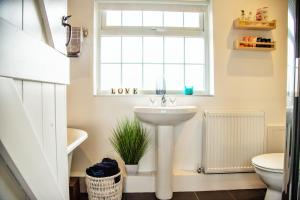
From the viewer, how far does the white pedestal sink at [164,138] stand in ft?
6.00

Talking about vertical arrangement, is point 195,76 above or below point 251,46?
below

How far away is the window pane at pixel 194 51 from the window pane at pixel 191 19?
0.16 meters

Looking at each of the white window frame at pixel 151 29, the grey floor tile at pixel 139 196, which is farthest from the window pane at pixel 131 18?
the grey floor tile at pixel 139 196

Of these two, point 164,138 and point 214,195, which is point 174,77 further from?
point 214,195

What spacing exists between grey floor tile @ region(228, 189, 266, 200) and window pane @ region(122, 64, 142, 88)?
59.1 inches

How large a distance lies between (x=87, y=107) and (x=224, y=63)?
1.53 metres

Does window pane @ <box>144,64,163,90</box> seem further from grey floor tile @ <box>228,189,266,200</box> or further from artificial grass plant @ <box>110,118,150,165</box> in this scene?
grey floor tile @ <box>228,189,266,200</box>

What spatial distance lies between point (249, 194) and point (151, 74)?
→ 1598 mm

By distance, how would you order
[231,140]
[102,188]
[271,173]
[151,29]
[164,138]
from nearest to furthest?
[271,173] → [102,188] → [164,138] → [231,140] → [151,29]

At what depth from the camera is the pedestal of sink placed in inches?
76.1

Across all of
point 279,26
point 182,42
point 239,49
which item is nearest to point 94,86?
point 182,42

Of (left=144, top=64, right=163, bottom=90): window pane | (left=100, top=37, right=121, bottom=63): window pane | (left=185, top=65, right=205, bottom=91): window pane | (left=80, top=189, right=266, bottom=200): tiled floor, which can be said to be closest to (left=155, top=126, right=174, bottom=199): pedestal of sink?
(left=80, top=189, right=266, bottom=200): tiled floor

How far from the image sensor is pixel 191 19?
2451 millimetres

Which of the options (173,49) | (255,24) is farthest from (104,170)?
(255,24)
